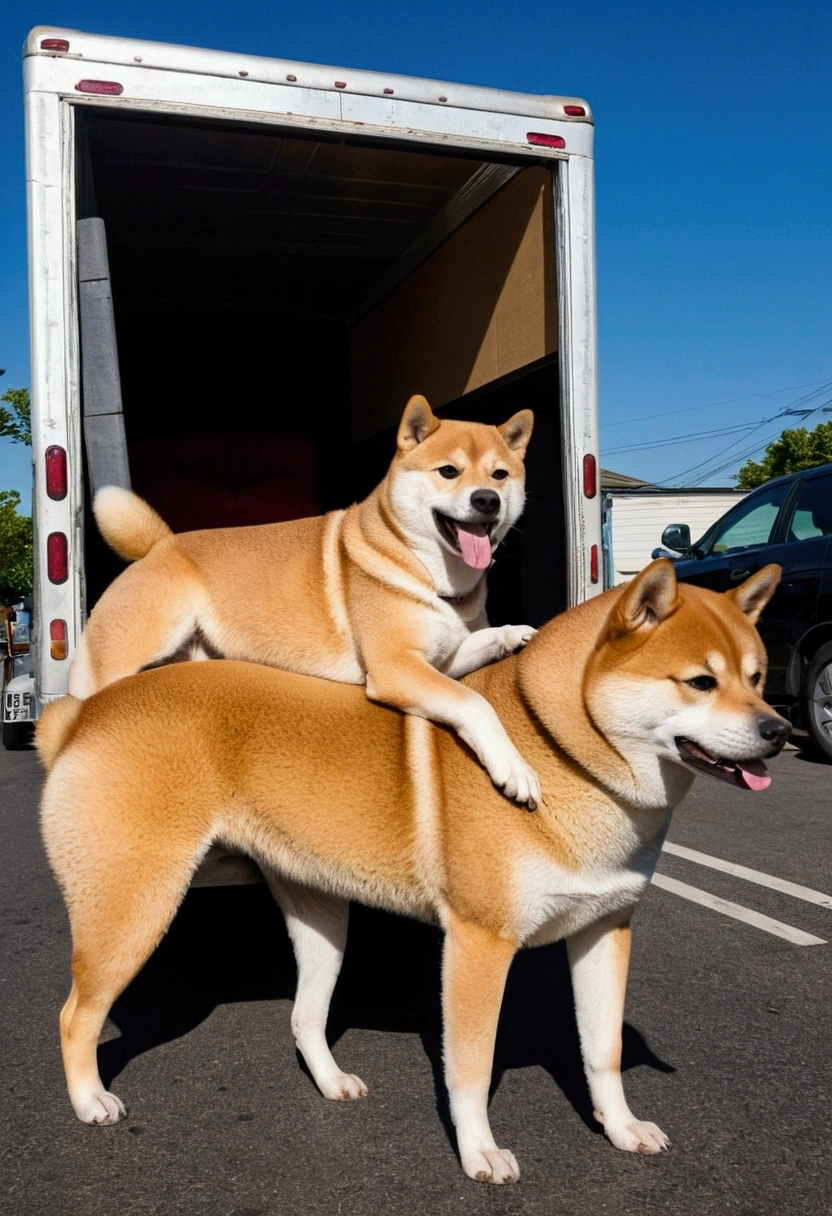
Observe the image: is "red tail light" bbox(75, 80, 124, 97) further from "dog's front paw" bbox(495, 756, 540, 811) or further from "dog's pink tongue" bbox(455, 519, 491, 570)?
"dog's front paw" bbox(495, 756, 540, 811)

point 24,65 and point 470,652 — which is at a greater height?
point 24,65

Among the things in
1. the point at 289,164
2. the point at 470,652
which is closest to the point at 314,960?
the point at 470,652

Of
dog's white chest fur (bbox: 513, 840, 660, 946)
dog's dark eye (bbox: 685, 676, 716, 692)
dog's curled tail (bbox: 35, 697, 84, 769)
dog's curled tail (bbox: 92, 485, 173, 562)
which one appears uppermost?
dog's curled tail (bbox: 92, 485, 173, 562)

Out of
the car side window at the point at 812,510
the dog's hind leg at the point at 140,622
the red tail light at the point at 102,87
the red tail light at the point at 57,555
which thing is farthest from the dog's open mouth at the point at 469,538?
the car side window at the point at 812,510

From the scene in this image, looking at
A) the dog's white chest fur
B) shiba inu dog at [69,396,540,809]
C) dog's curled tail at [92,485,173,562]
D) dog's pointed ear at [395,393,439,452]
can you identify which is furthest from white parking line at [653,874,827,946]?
dog's curled tail at [92,485,173,562]

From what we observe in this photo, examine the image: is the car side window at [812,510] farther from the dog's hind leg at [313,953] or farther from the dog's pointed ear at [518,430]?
the dog's hind leg at [313,953]

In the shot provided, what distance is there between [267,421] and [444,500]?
447cm

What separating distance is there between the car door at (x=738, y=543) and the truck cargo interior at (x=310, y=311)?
3476 millimetres

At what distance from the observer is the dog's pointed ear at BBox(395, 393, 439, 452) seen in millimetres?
3547

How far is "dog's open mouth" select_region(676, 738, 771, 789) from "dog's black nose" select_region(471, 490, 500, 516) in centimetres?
120

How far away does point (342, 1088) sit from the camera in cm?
291

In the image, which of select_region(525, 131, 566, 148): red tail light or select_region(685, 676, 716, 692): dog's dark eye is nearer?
select_region(685, 676, 716, 692): dog's dark eye

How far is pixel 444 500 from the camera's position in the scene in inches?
132

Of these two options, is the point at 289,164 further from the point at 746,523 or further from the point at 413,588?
the point at 746,523
